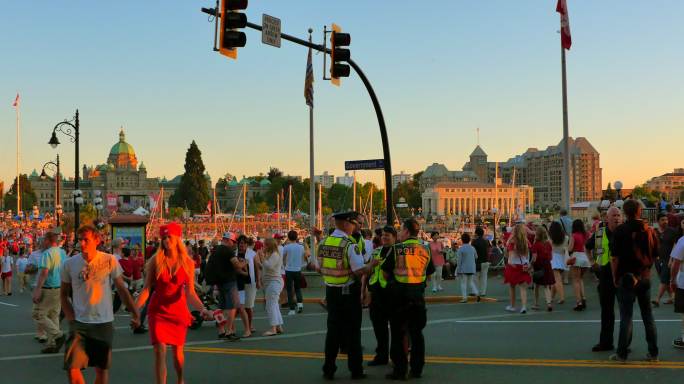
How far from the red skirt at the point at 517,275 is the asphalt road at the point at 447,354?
0.65 metres

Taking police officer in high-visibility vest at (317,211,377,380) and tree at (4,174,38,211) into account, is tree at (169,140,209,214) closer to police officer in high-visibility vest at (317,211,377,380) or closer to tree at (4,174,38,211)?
tree at (4,174,38,211)

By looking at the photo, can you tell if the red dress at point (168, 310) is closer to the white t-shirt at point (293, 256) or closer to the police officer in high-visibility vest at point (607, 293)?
the police officer in high-visibility vest at point (607, 293)

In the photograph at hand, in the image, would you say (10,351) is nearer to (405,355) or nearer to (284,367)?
(284,367)

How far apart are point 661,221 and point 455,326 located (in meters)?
5.57

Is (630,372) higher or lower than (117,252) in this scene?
lower

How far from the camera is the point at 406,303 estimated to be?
28.5 ft

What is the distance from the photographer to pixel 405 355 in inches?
343

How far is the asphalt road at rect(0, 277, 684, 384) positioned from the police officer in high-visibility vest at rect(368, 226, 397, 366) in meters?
0.29

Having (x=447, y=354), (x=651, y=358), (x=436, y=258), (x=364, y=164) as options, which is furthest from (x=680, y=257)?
(x=436, y=258)

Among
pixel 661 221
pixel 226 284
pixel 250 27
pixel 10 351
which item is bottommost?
pixel 10 351

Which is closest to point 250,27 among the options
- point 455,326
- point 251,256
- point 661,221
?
point 251,256

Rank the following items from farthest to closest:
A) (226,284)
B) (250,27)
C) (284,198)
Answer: (284,198), (250,27), (226,284)

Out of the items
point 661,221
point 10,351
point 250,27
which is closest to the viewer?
point 10,351

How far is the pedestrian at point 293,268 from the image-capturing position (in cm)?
1570
